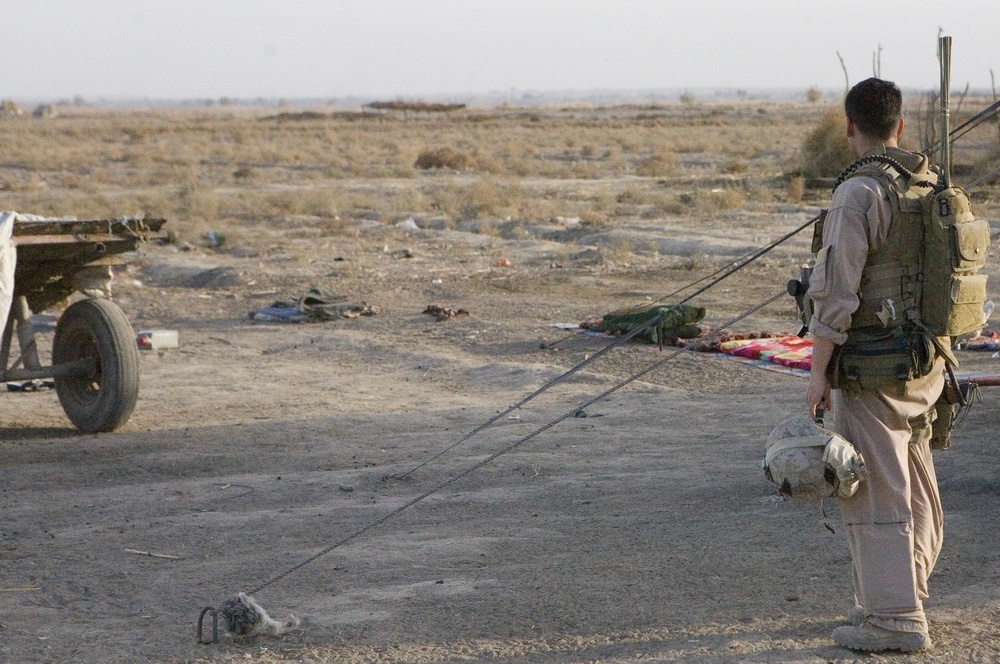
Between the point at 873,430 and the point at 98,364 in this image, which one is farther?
the point at 98,364

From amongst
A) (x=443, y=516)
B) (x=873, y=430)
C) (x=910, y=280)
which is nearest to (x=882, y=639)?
(x=873, y=430)

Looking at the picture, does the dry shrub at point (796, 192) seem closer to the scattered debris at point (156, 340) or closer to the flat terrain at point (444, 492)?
the flat terrain at point (444, 492)

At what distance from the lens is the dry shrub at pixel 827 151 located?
30.7m

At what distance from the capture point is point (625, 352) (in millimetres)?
10867

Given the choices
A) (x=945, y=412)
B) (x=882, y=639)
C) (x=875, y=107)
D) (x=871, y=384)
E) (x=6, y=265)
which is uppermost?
(x=875, y=107)

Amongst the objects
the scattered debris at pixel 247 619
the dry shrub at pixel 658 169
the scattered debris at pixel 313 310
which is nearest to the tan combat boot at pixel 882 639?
the scattered debris at pixel 247 619

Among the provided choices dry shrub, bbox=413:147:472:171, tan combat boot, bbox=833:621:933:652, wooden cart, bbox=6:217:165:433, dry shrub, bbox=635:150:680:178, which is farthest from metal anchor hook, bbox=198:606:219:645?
dry shrub, bbox=413:147:472:171

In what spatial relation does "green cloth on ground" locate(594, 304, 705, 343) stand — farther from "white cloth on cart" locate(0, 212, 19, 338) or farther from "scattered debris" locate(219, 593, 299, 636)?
"scattered debris" locate(219, 593, 299, 636)

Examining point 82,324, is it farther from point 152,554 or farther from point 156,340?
point 156,340

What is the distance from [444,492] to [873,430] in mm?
2884

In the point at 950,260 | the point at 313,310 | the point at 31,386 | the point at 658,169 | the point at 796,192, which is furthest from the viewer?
the point at 658,169

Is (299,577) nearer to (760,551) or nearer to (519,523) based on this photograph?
(519,523)

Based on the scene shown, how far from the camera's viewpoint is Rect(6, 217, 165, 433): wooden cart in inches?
302

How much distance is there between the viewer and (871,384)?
12.4ft
